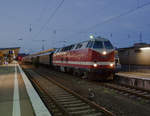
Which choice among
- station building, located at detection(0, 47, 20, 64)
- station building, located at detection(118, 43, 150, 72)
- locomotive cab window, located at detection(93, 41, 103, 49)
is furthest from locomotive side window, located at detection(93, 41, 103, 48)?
station building, located at detection(0, 47, 20, 64)

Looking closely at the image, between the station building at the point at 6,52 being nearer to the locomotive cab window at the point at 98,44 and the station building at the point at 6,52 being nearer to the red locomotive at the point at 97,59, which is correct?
the red locomotive at the point at 97,59

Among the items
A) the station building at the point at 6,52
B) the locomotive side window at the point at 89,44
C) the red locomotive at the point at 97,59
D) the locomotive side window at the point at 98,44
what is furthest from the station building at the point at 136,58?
the station building at the point at 6,52

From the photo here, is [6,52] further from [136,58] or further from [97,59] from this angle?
[97,59]

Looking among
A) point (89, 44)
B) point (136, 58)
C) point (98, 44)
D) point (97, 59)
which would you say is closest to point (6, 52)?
point (136, 58)

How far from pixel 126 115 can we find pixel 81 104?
2.09 meters

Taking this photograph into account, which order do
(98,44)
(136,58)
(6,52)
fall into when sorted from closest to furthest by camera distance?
1. (98,44)
2. (136,58)
3. (6,52)

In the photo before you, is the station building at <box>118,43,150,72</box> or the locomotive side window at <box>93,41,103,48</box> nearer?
the locomotive side window at <box>93,41,103,48</box>

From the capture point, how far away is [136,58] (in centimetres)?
1948

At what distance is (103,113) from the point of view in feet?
19.5

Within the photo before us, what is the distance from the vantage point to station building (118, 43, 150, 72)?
699 inches

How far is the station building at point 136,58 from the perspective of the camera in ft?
58.3

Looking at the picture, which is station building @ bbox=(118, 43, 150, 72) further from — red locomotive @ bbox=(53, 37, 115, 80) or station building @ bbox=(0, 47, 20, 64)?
station building @ bbox=(0, 47, 20, 64)

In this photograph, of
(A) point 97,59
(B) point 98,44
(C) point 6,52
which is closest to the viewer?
(A) point 97,59

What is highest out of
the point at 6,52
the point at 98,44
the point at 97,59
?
the point at 6,52
